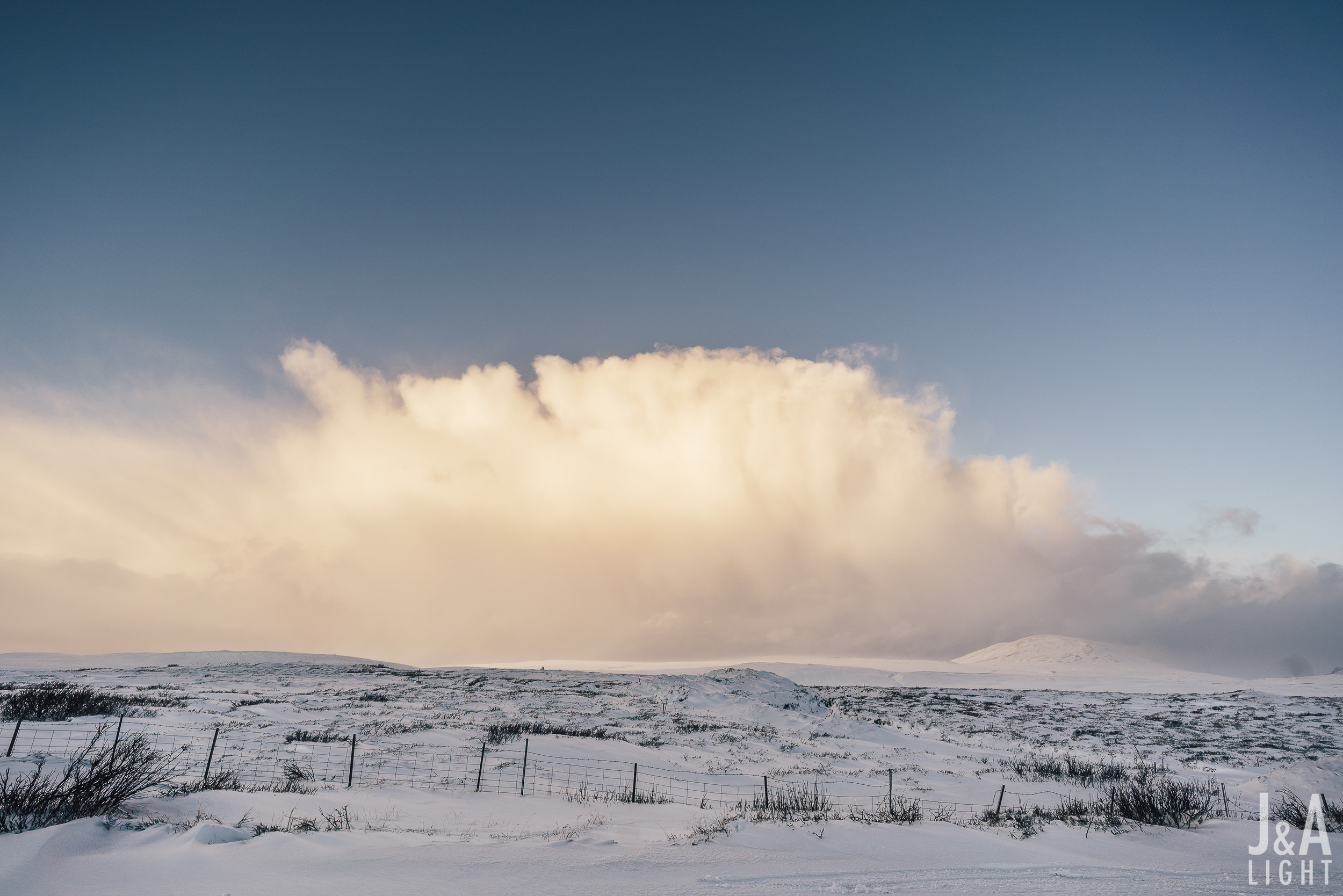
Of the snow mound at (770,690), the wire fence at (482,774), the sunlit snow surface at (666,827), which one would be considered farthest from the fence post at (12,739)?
the snow mound at (770,690)

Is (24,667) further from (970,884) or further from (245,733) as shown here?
(970,884)

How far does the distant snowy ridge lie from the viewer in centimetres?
7131

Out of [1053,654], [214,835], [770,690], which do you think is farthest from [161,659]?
[1053,654]

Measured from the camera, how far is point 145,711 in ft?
72.7

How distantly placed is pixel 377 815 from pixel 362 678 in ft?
162

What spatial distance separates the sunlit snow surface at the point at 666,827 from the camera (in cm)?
591

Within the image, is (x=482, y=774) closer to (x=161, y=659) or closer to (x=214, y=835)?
(x=214, y=835)

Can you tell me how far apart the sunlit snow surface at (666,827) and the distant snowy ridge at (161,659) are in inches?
1793

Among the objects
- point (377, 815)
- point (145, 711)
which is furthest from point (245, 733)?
point (377, 815)

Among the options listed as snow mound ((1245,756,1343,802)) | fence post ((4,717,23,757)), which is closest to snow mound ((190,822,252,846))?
fence post ((4,717,23,757))

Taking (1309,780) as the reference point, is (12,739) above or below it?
below

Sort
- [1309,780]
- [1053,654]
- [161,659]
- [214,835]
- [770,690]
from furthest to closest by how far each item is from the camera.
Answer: [1053,654] < [161,659] < [770,690] < [1309,780] < [214,835]

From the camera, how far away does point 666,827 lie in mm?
10117

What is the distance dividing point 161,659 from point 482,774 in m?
90.8
